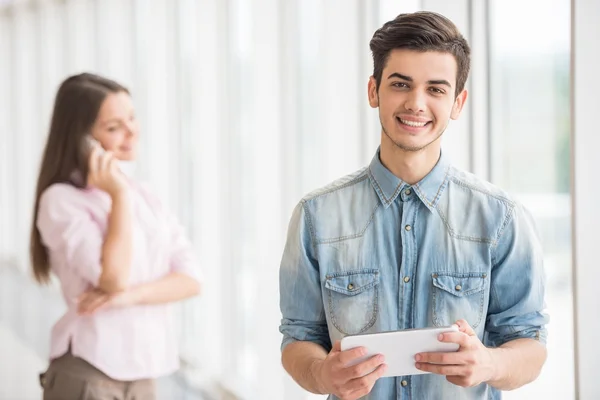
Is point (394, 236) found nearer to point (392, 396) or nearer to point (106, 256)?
point (392, 396)

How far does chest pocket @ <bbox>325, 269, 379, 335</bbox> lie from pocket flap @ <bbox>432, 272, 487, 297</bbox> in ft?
0.39

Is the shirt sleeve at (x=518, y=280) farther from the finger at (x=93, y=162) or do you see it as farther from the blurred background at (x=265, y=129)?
the finger at (x=93, y=162)

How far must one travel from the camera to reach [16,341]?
5.79 m

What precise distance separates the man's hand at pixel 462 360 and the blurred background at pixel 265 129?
25.8 inches

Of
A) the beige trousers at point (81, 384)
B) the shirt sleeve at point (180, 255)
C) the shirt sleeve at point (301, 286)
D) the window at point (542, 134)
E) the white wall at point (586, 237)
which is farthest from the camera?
the shirt sleeve at point (180, 255)

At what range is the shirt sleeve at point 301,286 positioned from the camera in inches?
54.6

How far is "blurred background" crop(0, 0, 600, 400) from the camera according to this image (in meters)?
1.91

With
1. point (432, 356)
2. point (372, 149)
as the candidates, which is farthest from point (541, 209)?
point (432, 356)

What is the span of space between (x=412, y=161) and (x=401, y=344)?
35 centimetres

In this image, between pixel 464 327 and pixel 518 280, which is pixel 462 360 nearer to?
pixel 464 327


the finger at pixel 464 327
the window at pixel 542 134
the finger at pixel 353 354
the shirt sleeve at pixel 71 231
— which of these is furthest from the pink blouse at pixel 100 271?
the finger at pixel 464 327

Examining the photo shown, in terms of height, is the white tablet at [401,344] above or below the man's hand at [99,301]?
above

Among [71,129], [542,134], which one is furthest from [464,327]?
[71,129]

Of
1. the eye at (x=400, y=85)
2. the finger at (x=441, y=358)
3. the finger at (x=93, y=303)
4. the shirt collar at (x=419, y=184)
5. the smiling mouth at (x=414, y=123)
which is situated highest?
the eye at (x=400, y=85)
